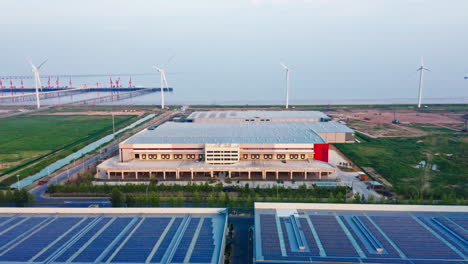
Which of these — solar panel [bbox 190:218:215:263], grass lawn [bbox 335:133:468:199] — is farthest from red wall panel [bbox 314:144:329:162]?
solar panel [bbox 190:218:215:263]

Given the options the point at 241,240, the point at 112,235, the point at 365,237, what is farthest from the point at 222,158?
the point at 365,237

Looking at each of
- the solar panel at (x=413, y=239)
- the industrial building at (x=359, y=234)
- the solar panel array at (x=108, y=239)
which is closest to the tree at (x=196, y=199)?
the solar panel array at (x=108, y=239)

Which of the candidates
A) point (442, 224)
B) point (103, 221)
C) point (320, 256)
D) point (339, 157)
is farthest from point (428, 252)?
point (339, 157)

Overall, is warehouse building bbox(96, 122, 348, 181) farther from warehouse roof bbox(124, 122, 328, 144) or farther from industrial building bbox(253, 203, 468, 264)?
industrial building bbox(253, 203, 468, 264)

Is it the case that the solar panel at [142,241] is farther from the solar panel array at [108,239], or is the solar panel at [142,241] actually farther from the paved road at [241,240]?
the paved road at [241,240]

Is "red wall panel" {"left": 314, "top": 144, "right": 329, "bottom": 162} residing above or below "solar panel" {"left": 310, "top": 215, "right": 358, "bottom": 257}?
above

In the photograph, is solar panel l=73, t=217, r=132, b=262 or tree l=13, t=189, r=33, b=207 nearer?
solar panel l=73, t=217, r=132, b=262
